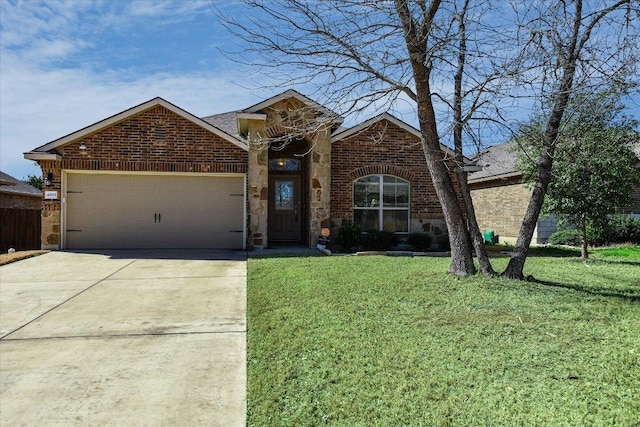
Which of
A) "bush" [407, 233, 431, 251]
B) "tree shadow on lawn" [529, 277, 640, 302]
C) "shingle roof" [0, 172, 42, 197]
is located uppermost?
"shingle roof" [0, 172, 42, 197]

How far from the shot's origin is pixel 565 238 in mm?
15742

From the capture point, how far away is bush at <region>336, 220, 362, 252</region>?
12750mm

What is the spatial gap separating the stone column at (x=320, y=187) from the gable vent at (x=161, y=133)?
4272 mm

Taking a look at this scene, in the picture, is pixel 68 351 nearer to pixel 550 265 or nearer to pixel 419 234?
pixel 550 265

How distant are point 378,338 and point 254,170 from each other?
9.01 metres

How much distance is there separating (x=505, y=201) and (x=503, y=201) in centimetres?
17

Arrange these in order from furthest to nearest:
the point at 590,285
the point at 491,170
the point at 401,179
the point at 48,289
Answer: the point at 491,170
the point at 401,179
the point at 48,289
the point at 590,285

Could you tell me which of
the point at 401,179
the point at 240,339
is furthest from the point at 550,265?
the point at 240,339

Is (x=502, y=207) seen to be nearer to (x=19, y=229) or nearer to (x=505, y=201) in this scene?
(x=505, y=201)

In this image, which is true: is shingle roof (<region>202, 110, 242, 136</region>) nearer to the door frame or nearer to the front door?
the door frame

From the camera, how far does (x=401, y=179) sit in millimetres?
13938

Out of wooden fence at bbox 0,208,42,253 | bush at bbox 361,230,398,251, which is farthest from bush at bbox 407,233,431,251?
wooden fence at bbox 0,208,42,253

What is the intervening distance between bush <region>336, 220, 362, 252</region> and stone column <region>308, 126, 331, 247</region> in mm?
596

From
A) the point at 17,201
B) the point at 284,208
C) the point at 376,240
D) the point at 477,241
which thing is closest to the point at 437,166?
→ the point at 477,241
